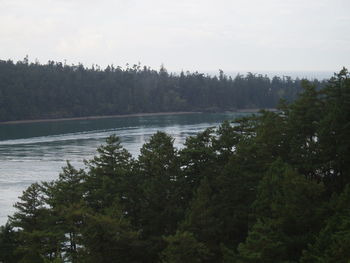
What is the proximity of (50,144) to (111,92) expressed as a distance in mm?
54952

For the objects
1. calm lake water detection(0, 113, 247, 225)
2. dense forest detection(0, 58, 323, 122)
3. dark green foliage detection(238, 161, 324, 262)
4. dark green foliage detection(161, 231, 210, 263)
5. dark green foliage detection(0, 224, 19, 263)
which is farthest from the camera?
dense forest detection(0, 58, 323, 122)

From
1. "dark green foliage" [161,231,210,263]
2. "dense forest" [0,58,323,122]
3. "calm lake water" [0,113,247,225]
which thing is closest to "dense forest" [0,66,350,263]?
"dark green foliage" [161,231,210,263]

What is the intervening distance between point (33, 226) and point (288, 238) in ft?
Result: 31.0

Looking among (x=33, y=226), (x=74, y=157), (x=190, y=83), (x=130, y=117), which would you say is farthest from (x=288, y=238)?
(x=190, y=83)

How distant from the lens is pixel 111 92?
11912cm

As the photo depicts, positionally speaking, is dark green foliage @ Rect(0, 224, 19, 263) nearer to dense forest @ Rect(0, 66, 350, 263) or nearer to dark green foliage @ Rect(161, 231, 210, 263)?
dense forest @ Rect(0, 66, 350, 263)

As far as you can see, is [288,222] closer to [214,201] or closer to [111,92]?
[214,201]

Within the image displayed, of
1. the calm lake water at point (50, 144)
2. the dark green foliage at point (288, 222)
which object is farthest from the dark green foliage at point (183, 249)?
the calm lake water at point (50, 144)

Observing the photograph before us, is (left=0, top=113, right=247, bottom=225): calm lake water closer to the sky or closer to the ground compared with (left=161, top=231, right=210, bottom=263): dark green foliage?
closer to the ground

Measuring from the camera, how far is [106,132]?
258 feet

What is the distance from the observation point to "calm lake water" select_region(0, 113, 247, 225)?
43.1 metres

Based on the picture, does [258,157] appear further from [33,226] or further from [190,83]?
[190,83]

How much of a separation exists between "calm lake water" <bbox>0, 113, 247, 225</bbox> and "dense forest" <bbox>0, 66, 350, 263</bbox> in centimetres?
1225

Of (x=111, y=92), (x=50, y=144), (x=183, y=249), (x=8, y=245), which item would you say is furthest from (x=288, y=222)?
(x=111, y=92)
